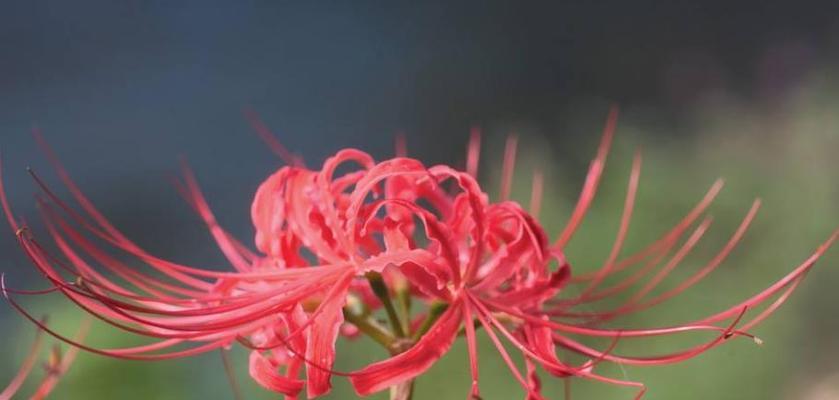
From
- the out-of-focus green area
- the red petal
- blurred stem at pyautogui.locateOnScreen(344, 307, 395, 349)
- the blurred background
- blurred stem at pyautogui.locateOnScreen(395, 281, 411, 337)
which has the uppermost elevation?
the blurred background

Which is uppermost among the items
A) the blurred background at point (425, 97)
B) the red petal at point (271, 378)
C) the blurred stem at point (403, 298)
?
the blurred background at point (425, 97)

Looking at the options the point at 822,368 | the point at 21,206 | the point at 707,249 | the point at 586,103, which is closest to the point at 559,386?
the point at 707,249

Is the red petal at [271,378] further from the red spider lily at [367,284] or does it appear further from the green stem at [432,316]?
the green stem at [432,316]

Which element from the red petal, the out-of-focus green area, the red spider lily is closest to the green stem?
the red spider lily

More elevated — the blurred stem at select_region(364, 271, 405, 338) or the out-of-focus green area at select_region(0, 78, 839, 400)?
the out-of-focus green area at select_region(0, 78, 839, 400)

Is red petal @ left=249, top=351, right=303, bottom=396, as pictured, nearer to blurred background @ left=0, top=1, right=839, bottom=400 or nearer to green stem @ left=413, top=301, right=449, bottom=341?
green stem @ left=413, top=301, right=449, bottom=341

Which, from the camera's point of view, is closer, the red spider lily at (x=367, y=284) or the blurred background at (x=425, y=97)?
the red spider lily at (x=367, y=284)

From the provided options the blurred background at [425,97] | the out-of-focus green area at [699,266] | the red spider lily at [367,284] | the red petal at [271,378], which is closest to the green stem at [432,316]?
the red spider lily at [367,284]
